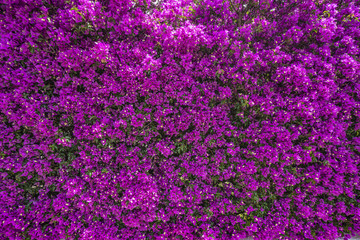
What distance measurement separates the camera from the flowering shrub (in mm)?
2752

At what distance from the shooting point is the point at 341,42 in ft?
10.4

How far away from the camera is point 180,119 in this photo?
3029 millimetres

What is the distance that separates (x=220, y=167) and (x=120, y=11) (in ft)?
11.0

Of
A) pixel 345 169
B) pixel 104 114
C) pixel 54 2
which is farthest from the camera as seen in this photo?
pixel 345 169

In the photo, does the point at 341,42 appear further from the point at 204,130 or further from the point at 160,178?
the point at 160,178

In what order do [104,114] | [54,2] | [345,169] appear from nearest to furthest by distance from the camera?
1. [54,2]
2. [104,114]
3. [345,169]

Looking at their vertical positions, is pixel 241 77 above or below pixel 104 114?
above

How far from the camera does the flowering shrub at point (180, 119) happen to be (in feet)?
9.03

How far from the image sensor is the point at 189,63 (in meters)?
2.99

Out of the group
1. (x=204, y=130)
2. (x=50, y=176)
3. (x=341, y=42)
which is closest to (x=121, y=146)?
(x=50, y=176)

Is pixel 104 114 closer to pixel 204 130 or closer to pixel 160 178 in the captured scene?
pixel 160 178

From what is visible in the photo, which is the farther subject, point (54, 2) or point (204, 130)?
point (204, 130)

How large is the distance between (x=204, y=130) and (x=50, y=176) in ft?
9.72

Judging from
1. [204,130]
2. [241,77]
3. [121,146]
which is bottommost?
[121,146]
